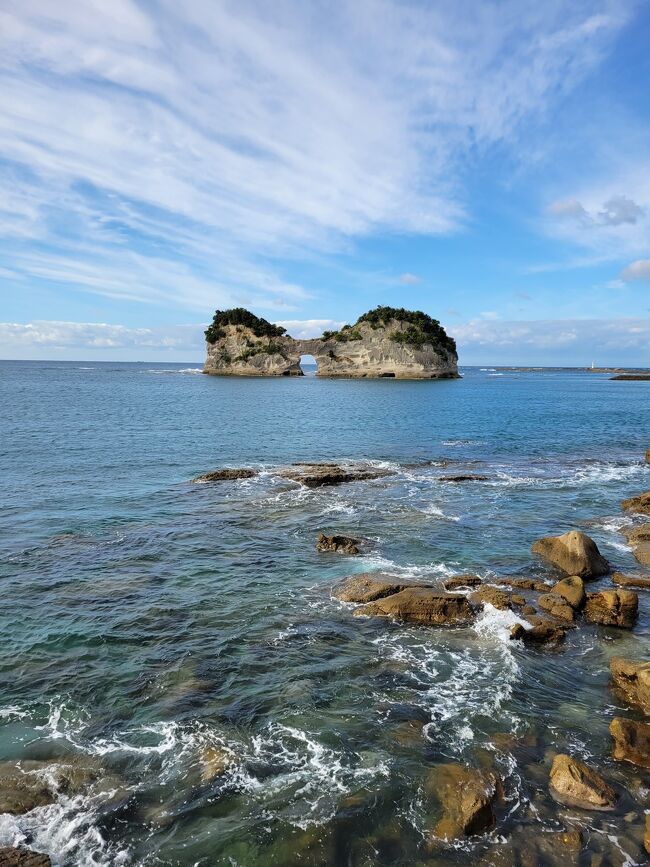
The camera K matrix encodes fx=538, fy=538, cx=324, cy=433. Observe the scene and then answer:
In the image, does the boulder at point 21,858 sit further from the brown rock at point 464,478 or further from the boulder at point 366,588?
the brown rock at point 464,478

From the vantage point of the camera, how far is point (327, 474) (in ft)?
105

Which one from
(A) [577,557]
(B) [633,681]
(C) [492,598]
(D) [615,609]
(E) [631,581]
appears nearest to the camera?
(B) [633,681]

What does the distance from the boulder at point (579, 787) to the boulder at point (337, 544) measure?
11.6m

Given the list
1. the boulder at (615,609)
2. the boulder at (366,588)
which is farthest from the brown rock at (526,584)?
the boulder at (366,588)

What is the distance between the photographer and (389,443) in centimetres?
4675

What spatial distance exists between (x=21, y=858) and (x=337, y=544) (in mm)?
14040

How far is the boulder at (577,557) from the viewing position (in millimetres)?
18344

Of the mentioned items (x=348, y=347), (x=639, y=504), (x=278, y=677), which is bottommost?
(x=278, y=677)

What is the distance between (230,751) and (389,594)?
7530mm

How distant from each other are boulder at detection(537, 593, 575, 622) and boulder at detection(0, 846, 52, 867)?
43.6 ft

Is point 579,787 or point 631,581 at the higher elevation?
point 579,787

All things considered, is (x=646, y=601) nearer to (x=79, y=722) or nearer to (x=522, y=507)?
(x=522, y=507)

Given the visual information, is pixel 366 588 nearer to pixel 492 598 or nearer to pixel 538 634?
pixel 492 598

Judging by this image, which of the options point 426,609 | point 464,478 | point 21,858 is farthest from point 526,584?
point 464,478
